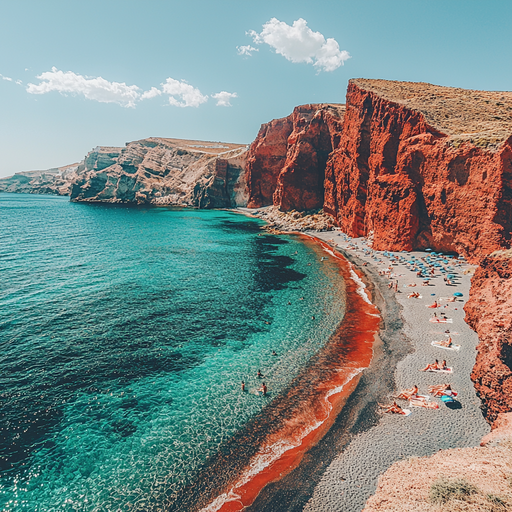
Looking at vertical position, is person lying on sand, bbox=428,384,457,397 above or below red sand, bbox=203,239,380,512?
above

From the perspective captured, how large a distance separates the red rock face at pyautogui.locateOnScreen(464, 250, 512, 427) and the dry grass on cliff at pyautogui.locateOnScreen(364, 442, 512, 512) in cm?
500

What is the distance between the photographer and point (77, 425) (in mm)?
19281

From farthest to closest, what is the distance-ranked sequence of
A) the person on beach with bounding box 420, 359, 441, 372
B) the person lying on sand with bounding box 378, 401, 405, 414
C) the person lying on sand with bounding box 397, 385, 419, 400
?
the person on beach with bounding box 420, 359, 441, 372, the person lying on sand with bounding box 397, 385, 419, 400, the person lying on sand with bounding box 378, 401, 405, 414

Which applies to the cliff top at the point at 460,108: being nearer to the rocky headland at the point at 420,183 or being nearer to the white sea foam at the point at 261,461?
the rocky headland at the point at 420,183

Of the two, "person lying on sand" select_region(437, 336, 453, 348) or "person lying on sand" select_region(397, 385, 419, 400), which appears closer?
"person lying on sand" select_region(397, 385, 419, 400)

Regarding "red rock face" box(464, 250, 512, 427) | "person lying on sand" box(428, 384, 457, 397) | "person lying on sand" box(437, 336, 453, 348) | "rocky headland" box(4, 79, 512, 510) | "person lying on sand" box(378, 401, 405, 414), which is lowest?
"person lying on sand" box(378, 401, 405, 414)

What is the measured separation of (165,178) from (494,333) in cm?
16018

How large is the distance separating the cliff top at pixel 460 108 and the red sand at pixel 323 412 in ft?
103

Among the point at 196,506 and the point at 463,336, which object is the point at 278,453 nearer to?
the point at 196,506

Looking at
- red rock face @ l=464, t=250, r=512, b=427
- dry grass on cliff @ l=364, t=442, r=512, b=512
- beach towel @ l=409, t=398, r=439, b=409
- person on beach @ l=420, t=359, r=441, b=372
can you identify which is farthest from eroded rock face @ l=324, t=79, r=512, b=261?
dry grass on cliff @ l=364, t=442, r=512, b=512

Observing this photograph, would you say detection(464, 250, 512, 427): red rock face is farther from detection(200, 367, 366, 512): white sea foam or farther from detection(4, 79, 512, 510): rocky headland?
detection(200, 367, 366, 512): white sea foam

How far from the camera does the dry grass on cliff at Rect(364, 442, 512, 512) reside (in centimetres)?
1130

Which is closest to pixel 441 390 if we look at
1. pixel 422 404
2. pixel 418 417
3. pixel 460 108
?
pixel 422 404

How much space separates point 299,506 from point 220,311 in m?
22.8
